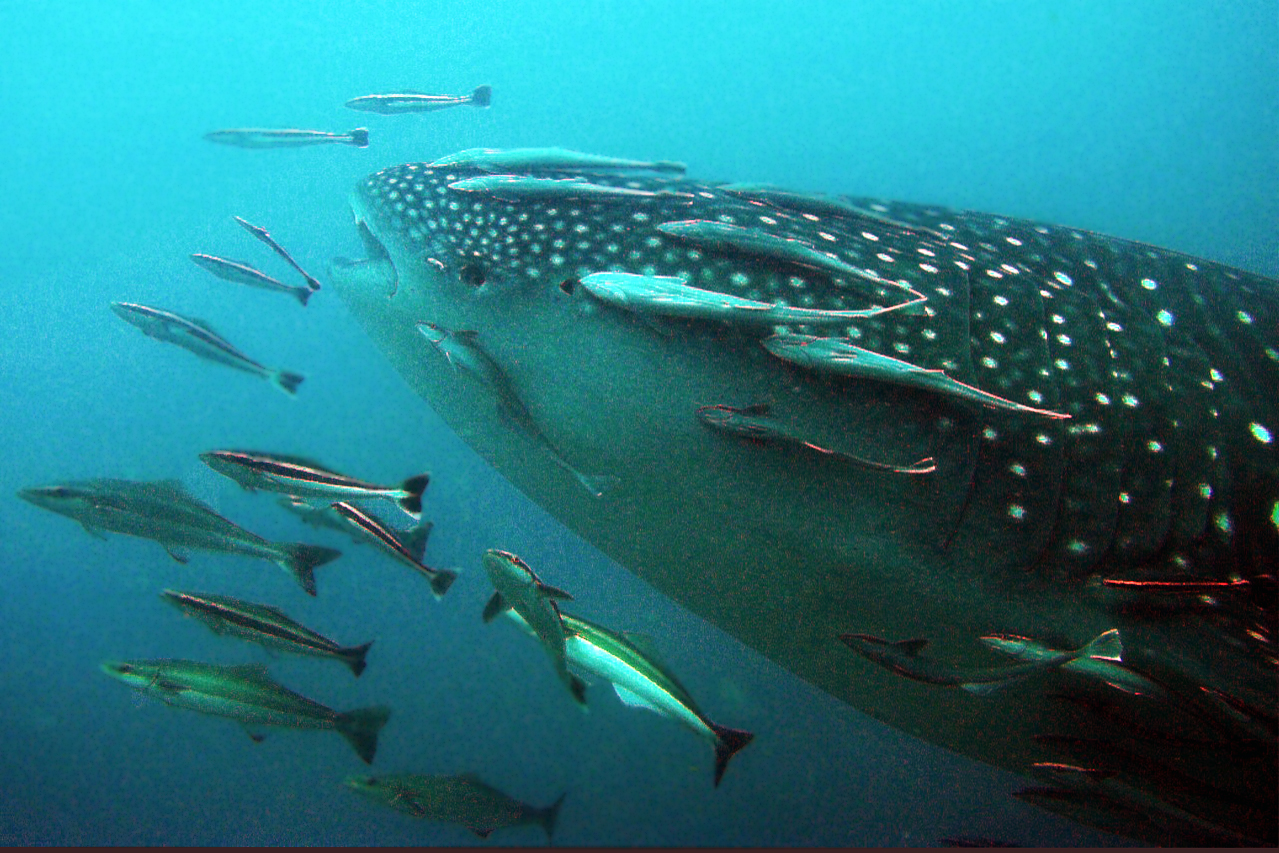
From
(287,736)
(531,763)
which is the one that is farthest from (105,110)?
(531,763)

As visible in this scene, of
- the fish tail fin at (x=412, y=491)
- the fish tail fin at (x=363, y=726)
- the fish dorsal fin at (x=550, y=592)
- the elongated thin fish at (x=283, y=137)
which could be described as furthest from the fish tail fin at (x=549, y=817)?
the elongated thin fish at (x=283, y=137)

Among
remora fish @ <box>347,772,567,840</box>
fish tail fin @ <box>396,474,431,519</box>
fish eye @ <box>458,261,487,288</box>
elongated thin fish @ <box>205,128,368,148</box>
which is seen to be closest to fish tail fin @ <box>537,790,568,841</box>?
remora fish @ <box>347,772,567,840</box>

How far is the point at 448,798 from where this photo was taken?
2.50 metres

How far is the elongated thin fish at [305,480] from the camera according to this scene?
1.73 metres

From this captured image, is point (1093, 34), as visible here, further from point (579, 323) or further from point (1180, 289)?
point (579, 323)

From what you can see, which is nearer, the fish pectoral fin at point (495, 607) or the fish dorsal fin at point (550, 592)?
the fish dorsal fin at point (550, 592)

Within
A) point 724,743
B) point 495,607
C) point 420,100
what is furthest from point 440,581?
point 420,100

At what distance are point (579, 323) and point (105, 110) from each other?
71.0ft

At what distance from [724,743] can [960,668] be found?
2.45 feet

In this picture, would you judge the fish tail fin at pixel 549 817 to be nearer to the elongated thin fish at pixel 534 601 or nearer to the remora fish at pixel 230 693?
the remora fish at pixel 230 693

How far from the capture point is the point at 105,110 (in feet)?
50.1

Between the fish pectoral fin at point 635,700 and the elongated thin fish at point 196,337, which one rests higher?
the elongated thin fish at point 196,337

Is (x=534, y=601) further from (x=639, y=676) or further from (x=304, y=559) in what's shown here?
(x=304, y=559)

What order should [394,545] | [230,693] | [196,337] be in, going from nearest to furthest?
[394,545] → [230,693] → [196,337]
